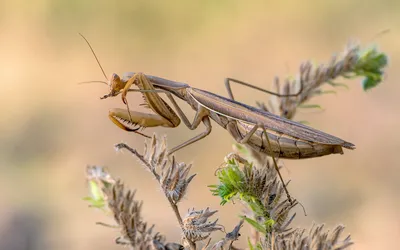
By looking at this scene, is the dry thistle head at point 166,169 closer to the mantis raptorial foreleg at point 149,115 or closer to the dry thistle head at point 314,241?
the dry thistle head at point 314,241

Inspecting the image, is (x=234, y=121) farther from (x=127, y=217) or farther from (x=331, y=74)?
(x=127, y=217)

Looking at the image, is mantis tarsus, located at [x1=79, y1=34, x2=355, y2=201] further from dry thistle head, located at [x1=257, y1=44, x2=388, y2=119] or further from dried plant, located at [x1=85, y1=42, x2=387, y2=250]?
dried plant, located at [x1=85, y1=42, x2=387, y2=250]

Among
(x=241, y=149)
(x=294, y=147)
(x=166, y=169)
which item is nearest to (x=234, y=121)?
(x=294, y=147)

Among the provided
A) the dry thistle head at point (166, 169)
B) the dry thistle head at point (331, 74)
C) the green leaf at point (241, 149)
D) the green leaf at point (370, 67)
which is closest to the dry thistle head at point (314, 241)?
the dry thistle head at point (166, 169)

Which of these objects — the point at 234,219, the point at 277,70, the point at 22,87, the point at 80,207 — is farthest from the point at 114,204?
the point at 22,87

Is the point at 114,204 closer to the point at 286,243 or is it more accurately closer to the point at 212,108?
the point at 286,243
